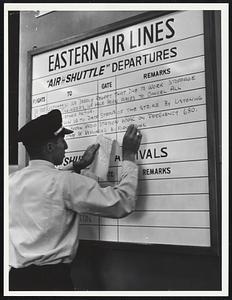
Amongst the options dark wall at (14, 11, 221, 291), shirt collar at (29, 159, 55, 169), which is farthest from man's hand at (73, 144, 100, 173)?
dark wall at (14, 11, 221, 291)

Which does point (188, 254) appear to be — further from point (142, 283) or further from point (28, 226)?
point (28, 226)

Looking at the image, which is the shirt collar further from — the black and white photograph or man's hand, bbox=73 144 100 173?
man's hand, bbox=73 144 100 173

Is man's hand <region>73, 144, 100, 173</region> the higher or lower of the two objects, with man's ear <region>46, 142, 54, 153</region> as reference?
lower

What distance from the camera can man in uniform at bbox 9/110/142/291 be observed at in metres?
1.85

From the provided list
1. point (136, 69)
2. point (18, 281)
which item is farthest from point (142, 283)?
point (136, 69)

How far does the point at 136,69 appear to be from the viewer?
204cm

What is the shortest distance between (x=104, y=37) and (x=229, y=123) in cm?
82

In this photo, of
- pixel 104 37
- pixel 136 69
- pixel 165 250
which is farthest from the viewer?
pixel 104 37

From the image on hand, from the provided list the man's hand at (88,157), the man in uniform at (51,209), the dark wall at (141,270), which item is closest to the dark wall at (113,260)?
the dark wall at (141,270)

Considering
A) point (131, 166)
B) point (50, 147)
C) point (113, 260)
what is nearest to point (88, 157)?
point (50, 147)

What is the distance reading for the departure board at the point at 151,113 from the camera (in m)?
1.83

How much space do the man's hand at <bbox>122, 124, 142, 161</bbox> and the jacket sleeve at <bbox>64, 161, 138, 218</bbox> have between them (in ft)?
0.21

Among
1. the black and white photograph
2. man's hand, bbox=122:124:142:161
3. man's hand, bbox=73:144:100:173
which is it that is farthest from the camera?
man's hand, bbox=73:144:100:173

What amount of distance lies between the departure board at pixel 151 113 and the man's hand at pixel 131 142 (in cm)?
3
